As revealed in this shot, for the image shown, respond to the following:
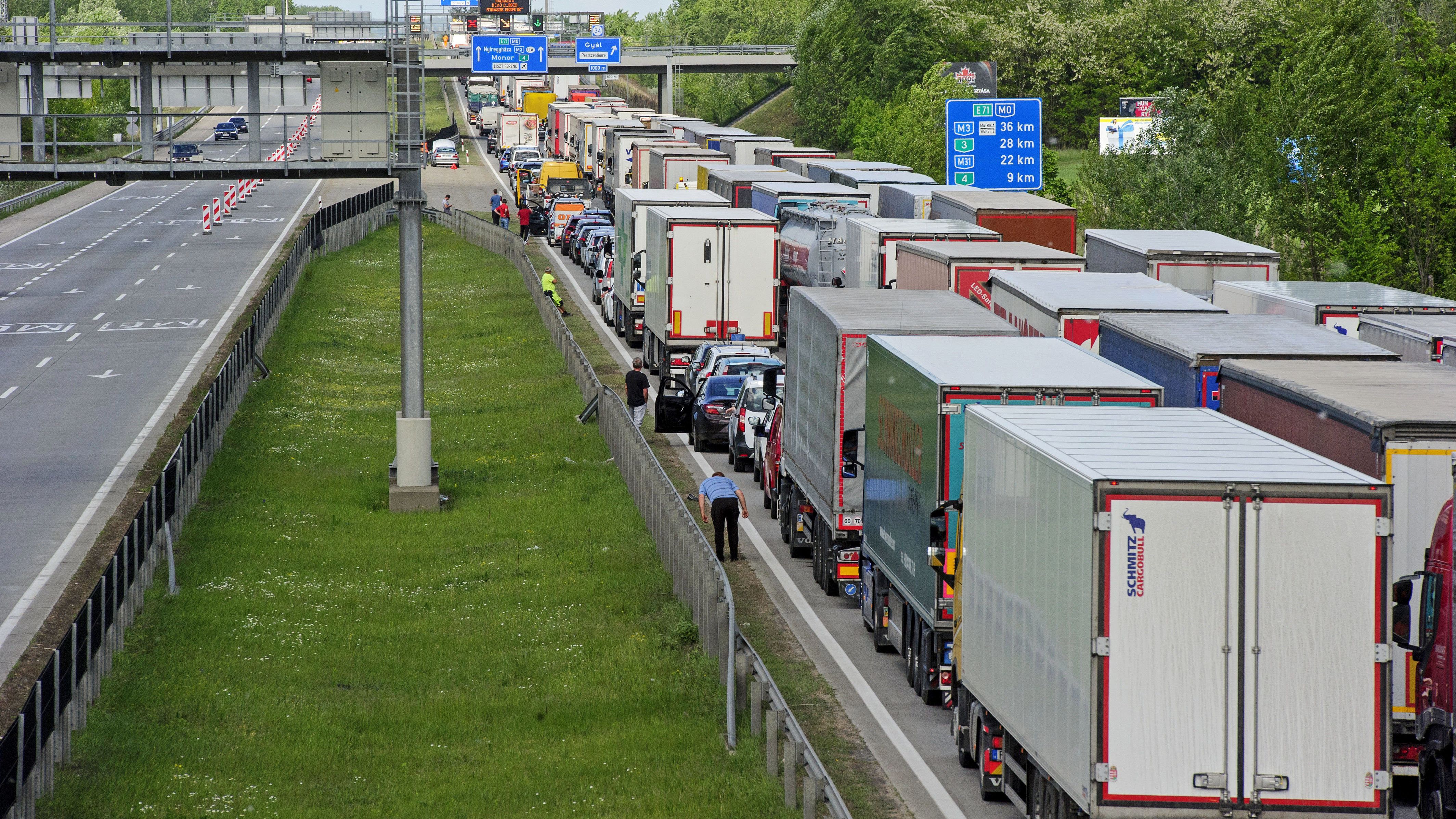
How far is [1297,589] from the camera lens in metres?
10.3

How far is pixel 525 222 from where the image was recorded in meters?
67.6

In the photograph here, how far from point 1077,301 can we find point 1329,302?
3.10 meters

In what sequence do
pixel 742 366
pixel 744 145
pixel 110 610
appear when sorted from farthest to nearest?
pixel 744 145 < pixel 742 366 < pixel 110 610

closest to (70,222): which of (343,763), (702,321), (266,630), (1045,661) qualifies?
(702,321)

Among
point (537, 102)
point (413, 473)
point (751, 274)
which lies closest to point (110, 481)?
point (413, 473)

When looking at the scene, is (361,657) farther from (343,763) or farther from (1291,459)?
(1291,459)

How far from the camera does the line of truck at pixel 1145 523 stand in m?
10.3

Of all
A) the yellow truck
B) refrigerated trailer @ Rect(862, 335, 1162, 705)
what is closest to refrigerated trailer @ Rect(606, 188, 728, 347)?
refrigerated trailer @ Rect(862, 335, 1162, 705)

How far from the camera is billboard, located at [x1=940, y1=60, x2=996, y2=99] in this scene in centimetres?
6381

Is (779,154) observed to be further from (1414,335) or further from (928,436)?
(928,436)

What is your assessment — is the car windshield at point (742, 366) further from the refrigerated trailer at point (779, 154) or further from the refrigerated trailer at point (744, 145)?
the refrigerated trailer at point (744, 145)

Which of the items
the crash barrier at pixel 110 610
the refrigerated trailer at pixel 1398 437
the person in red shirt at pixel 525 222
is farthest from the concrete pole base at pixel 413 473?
the person in red shirt at pixel 525 222

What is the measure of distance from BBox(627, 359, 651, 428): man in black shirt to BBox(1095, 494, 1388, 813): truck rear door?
2172 centimetres

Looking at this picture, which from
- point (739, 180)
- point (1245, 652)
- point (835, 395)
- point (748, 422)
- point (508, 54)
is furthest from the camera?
point (508, 54)
